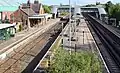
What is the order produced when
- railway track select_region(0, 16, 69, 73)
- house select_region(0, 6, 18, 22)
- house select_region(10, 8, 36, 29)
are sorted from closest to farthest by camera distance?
railway track select_region(0, 16, 69, 73), house select_region(0, 6, 18, 22), house select_region(10, 8, 36, 29)

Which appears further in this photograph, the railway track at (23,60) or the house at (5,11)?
the house at (5,11)

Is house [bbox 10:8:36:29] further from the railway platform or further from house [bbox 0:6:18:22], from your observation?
the railway platform

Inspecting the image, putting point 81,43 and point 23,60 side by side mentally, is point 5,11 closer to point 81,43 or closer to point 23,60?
point 81,43

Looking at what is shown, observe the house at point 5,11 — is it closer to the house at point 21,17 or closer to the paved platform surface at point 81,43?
the house at point 21,17

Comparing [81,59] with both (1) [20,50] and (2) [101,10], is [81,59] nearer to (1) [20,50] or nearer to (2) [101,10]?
(1) [20,50]

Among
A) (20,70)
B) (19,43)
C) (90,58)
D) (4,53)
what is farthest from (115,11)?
(90,58)

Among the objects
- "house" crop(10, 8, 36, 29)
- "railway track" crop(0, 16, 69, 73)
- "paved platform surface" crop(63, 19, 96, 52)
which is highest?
"house" crop(10, 8, 36, 29)

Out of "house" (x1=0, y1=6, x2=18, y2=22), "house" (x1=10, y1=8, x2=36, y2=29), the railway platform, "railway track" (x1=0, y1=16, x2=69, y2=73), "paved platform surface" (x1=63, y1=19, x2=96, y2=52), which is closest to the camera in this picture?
"railway track" (x1=0, y1=16, x2=69, y2=73)

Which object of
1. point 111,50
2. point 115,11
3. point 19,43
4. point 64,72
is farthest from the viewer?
point 115,11

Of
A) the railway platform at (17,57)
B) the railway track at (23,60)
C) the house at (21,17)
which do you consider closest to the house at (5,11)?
the house at (21,17)

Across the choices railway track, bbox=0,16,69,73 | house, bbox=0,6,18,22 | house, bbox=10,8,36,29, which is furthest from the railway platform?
house, bbox=10,8,36,29

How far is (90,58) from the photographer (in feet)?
59.8

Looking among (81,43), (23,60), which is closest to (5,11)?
(81,43)

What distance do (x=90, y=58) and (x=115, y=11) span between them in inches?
2814
